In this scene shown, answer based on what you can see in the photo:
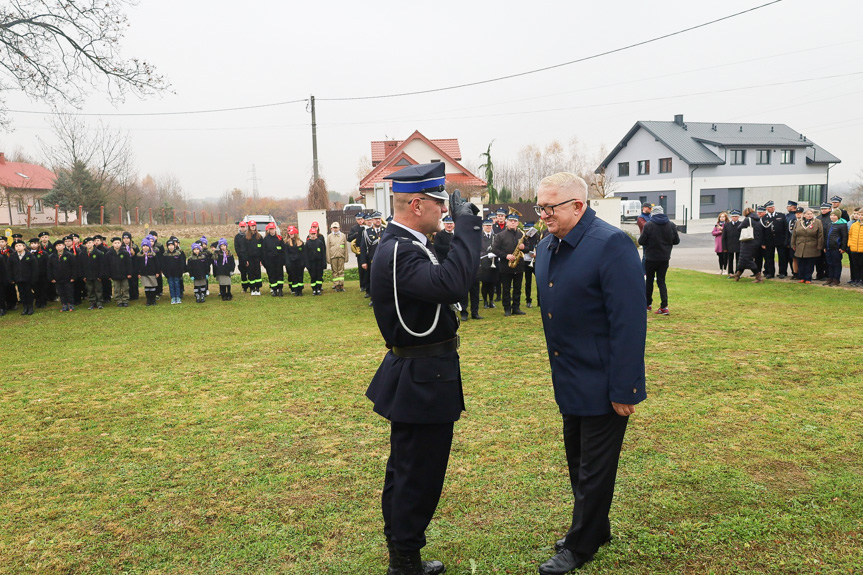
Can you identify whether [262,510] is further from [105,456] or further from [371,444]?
[105,456]

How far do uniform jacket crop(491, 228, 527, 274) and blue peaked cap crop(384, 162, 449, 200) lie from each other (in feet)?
28.2

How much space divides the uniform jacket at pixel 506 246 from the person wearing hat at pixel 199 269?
7621 mm

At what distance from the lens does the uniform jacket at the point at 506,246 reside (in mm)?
11509

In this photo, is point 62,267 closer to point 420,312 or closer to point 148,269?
point 148,269

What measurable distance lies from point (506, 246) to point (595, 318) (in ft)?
28.7

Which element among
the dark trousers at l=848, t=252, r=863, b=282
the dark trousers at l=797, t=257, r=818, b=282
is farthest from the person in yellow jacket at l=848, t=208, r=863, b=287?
the dark trousers at l=797, t=257, r=818, b=282

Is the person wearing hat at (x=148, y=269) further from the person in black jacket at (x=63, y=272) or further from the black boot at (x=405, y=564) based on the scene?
the black boot at (x=405, y=564)

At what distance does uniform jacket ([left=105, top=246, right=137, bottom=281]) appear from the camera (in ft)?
47.2

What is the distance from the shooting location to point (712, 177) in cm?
4712

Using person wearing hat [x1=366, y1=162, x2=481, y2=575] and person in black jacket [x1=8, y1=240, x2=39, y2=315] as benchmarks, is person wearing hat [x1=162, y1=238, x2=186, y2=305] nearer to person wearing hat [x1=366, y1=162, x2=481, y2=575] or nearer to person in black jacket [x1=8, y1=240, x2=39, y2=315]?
person in black jacket [x1=8, y1=240, x2=39, y2=315]

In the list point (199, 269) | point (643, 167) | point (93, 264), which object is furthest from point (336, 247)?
point (643, 167)

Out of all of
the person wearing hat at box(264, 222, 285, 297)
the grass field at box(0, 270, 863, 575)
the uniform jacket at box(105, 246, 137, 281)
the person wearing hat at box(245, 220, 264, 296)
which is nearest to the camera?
the grass field at box(0, 270, 863, 575)

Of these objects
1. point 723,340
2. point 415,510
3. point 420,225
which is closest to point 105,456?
point 415,510

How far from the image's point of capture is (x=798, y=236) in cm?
1452
